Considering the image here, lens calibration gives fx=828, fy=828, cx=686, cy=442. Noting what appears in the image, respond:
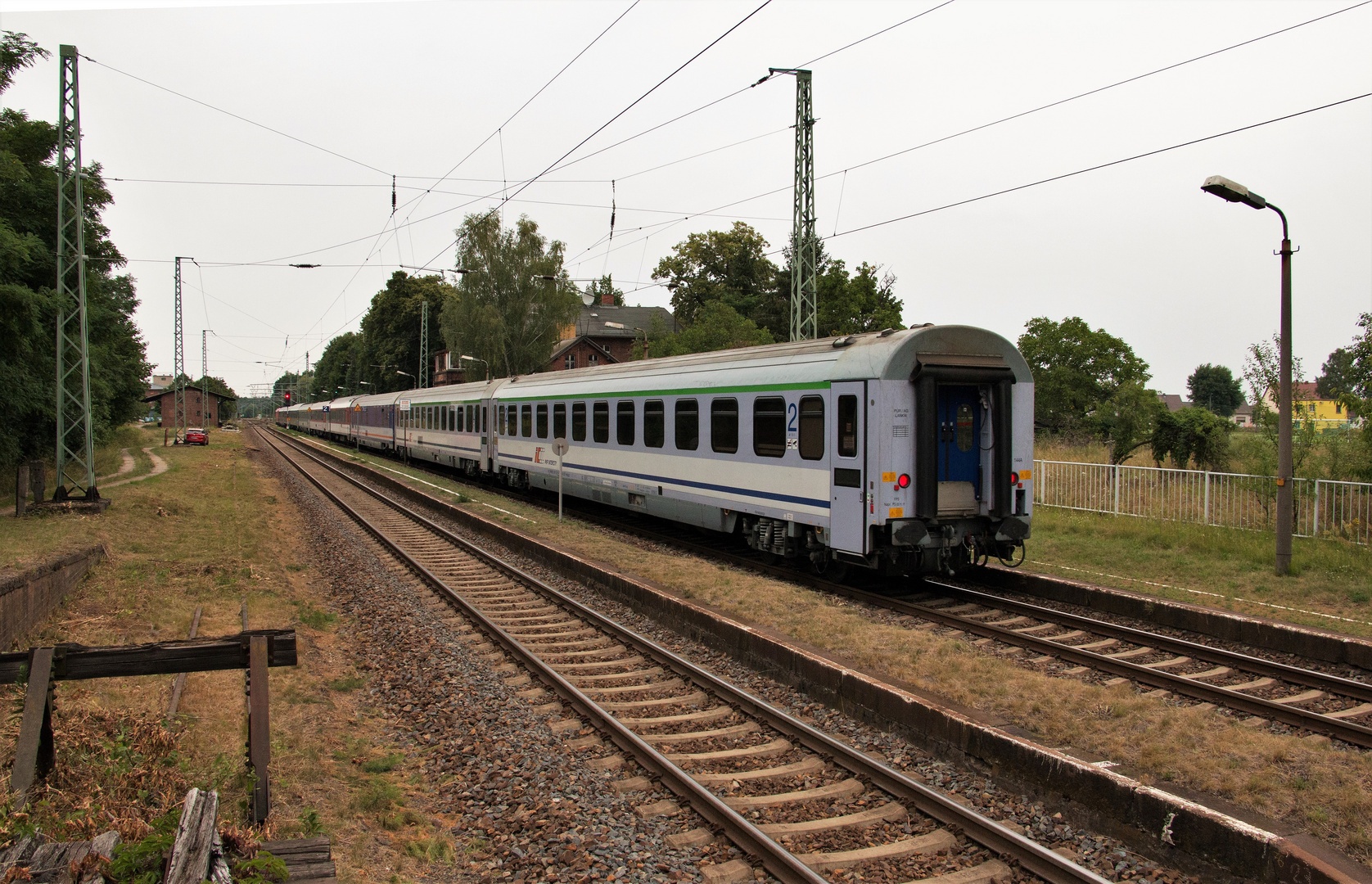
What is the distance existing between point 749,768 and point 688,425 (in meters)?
8.83

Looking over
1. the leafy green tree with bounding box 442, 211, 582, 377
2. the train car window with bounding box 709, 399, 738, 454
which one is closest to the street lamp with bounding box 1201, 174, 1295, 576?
the train car window with bounding box 709, 399, 738, 454

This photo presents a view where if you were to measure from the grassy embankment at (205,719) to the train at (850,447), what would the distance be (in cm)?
599

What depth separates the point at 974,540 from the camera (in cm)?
1080

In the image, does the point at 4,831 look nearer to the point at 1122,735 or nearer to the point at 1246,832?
the point at 1246,832

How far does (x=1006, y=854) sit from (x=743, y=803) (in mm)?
1535

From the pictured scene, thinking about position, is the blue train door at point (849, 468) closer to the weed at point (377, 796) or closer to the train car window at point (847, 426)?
the train car window at point (847, 426)

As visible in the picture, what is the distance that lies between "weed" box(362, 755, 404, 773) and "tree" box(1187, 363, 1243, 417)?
9070 centimetres

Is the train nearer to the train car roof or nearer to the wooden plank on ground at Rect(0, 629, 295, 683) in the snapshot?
the train car roof

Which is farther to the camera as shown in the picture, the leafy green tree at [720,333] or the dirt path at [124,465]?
the leafy green tree at [720,333]

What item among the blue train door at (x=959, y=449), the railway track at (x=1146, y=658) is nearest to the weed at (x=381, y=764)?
the railway track at (x=1146, y=658)

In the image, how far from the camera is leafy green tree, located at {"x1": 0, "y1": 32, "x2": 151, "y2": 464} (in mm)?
13984

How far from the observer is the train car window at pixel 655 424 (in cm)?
1507

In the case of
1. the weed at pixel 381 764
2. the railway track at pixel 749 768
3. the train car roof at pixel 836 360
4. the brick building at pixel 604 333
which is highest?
the brick building at pixel 604 333

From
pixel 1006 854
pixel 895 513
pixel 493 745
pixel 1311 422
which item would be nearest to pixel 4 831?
pixel 493 745
